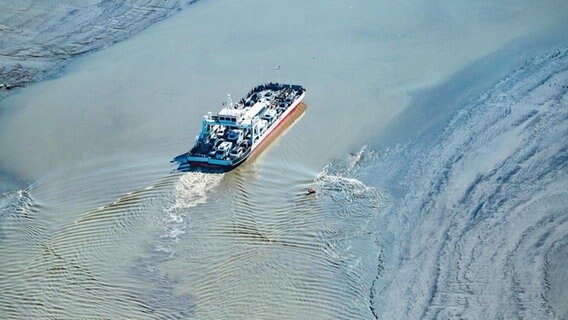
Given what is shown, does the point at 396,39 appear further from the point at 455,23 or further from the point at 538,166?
the point at 538,166

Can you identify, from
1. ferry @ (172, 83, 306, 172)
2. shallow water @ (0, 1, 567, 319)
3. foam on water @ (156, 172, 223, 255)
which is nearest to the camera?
shallow water @ (0, 1, 567, 319)

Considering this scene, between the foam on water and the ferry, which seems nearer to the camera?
the foam on water

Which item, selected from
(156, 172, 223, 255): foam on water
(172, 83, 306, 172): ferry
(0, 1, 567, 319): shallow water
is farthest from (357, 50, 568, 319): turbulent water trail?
(156, 172, 223, 255): foam on water

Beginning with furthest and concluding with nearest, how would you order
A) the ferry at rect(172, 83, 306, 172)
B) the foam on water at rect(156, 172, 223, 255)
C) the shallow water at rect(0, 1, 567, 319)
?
1. the ferry at rect(172, 83, 306, 172)
2. the foam on water at rect(156, 172, 223, 255)
3. the shallow water at rect(0, 1, 567, 319)

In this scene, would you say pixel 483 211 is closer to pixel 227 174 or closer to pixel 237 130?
pixel 227 174

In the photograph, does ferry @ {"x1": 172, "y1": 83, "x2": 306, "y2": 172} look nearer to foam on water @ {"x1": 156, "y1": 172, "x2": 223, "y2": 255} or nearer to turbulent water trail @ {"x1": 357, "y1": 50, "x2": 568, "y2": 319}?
foam on water @ {"x1": 156, "y1": 172, "x2": 223, "y2": 255}

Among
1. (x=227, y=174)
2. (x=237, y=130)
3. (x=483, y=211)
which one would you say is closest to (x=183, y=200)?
(x=227, y=174)

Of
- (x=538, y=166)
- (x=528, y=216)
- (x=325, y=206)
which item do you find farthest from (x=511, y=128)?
(x=325, y=206)
